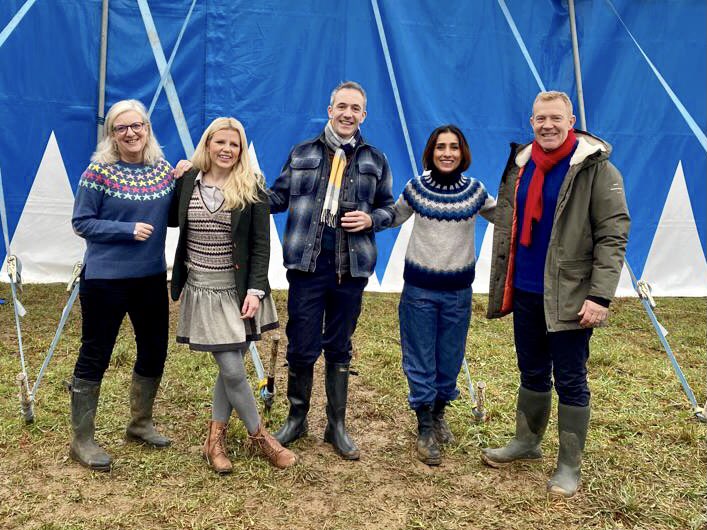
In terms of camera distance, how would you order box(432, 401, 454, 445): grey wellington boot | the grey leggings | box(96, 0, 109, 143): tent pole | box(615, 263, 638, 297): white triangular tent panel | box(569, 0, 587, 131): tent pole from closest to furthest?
1. the grey leggings
2. box(432, 401, 454, 445): grey wellington boot
3. box(96, 0, 109, 143): tent pole
4. box(569, 0, 587, 131): tent pole
5. box(615, 263, 638, 297): white triangular tent panel

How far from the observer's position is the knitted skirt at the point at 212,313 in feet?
7.54

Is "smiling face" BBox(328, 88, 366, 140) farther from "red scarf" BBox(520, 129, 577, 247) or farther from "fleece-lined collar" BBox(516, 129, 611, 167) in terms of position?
"fleece-lined collar" BBox(516, 129, 611, 167)

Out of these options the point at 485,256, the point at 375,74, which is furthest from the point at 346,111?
the point at 485,256

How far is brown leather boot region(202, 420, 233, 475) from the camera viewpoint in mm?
2420

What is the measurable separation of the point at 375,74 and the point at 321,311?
8.83ft

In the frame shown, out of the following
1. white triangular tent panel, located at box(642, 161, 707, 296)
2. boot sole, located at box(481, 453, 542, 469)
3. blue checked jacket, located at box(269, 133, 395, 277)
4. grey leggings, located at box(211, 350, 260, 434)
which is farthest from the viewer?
white triangular tent panel, located at box(642, 161, 707, 296)

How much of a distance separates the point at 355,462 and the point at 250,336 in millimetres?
709

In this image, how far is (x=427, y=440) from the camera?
2650 mm

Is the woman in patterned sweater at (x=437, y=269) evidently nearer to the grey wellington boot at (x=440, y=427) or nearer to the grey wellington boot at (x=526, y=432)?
the grey wellington boot at (x=440, y=427)

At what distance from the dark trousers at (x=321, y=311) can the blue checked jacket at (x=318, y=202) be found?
52mm

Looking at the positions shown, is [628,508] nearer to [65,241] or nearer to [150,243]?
[150,243]

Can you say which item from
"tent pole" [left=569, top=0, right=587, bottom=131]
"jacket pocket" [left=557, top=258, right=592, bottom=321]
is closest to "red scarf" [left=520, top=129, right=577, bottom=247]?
"jacket pocket" [left=557, top=258, right=592, bottom=321]

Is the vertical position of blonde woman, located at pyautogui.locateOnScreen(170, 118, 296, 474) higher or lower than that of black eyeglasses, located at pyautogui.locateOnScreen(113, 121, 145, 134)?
lower

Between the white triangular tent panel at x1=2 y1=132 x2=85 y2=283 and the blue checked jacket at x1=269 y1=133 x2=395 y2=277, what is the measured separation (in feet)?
8.56
